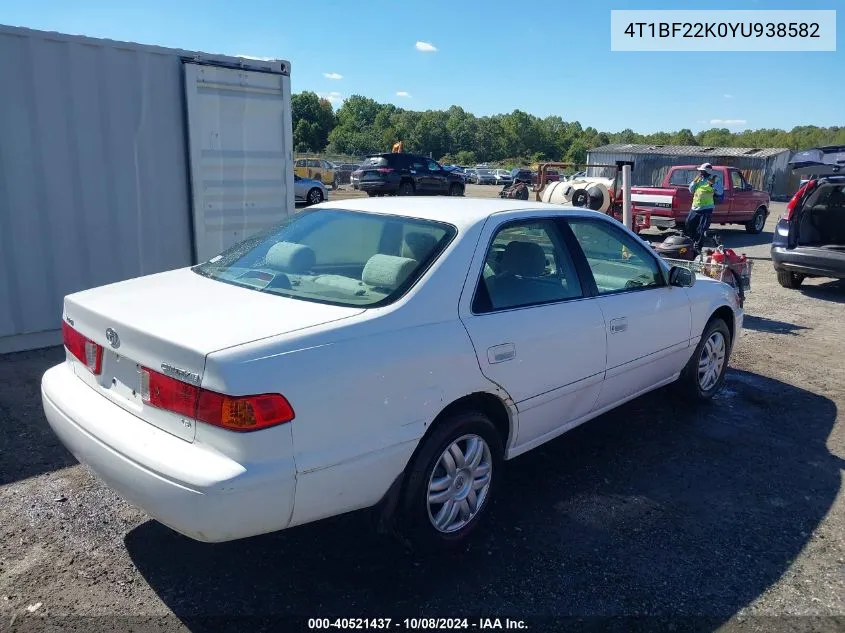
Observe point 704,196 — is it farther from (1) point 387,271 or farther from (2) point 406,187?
(2) point 406,187

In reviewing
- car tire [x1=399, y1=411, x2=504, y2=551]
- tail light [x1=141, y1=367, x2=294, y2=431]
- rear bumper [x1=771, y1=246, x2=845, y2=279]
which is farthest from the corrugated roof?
tail light [x1=141, y1=367, x2=294, y2=431]

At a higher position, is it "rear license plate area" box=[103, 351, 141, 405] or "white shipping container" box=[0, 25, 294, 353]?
"white shipping container" box=[0, 25, 294, 353]

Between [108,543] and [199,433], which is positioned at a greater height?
[199,433]

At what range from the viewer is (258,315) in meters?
2.78

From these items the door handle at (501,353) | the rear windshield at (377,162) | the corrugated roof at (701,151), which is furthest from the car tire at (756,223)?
the corrugated roof at (701,151)

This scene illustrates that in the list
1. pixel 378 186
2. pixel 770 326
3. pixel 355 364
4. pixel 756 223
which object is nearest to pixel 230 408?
pixel 355 364

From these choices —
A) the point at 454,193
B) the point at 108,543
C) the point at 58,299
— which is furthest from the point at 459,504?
the point at 454,193

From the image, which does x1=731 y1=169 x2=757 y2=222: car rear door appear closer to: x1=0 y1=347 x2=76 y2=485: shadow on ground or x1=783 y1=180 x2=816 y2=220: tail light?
x1=783 y1=180 x2=816 y2=220: tail light

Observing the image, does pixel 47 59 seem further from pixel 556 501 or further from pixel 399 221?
pixel 556 501

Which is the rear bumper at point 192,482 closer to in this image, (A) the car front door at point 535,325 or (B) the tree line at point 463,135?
(A) the car front door at point 535,325

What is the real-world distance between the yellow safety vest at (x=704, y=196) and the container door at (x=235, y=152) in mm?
7747

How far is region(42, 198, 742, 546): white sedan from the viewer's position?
2.45 metres

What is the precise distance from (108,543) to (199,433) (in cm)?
122

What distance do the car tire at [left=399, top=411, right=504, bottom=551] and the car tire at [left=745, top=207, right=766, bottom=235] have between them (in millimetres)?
16868
